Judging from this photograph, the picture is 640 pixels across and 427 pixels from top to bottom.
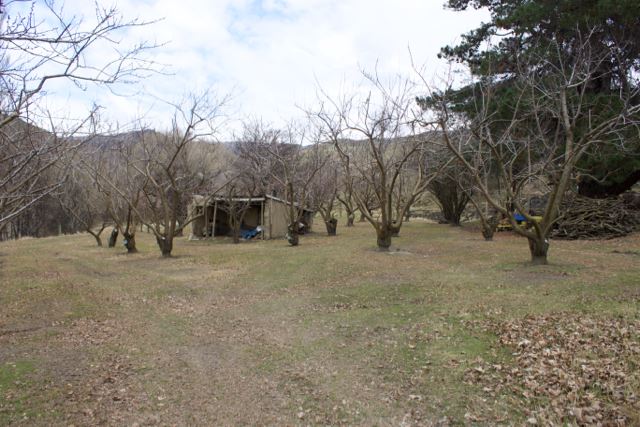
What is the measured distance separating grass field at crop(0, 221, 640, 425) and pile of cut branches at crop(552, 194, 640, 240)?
7.04 metres

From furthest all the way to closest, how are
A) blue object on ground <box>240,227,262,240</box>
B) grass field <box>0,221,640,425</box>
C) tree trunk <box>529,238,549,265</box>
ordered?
blue object on ground <box>240,227,262,240</box> < tree trunk <box>529,238,549,265</box> < grass field <box>0,221,640,425</box>

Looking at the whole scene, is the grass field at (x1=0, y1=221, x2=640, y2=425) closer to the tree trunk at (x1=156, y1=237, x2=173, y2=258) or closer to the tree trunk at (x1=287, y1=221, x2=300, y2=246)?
the tree trunk at (x1=156, y1=237, x2=173, y2=258)

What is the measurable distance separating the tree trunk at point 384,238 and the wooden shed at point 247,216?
8166 millimetres

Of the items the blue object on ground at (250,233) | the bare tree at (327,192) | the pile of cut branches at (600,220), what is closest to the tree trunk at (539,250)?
the pile of cut branches at (600,220)

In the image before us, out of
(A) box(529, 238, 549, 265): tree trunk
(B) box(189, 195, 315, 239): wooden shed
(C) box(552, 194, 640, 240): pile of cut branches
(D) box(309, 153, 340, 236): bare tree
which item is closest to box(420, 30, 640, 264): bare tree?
(A) box(529, 238, 549, 265): tree trunk

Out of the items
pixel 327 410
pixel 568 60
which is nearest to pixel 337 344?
pixel 327 410

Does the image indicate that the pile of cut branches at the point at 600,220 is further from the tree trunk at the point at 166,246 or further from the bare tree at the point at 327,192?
the tree trunk at the point at 166,246

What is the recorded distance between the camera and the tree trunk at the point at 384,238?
14969 mm

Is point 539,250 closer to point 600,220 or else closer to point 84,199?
point 600,220

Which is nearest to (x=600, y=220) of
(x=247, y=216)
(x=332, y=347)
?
(x=332, y=347)

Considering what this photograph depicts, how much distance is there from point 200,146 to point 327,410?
1096 inches

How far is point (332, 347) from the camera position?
610cm

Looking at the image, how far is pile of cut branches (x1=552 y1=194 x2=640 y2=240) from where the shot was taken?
17.5 meters

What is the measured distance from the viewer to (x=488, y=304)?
7.28m
